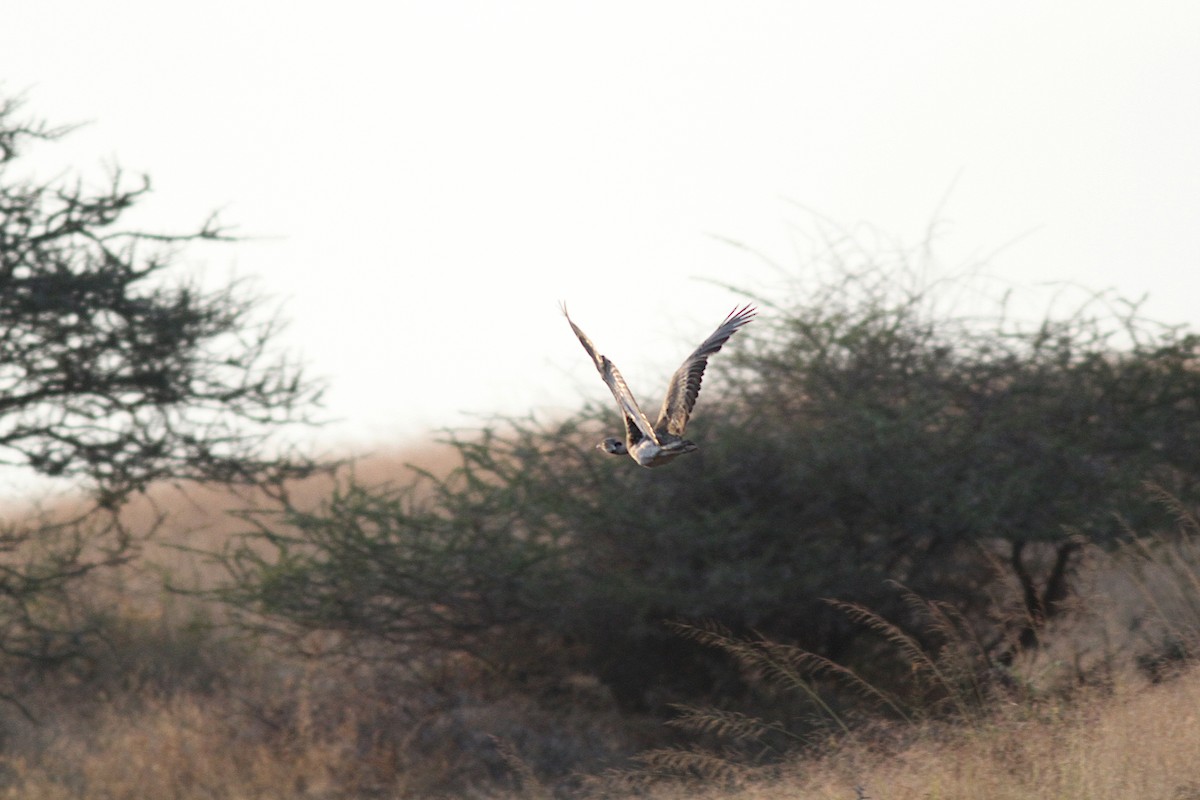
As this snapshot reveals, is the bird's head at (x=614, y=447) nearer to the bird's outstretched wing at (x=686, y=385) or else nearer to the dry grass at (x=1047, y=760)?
the bird's outstretched wing at (x=686, y=385)

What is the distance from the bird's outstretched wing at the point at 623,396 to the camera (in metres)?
4.44

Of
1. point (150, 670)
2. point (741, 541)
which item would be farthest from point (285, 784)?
point (150, 670)

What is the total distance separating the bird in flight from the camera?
14.5 feet

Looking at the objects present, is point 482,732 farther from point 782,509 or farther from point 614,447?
point 614,447

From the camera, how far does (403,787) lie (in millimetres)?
10664

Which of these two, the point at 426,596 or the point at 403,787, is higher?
the point at 426,596

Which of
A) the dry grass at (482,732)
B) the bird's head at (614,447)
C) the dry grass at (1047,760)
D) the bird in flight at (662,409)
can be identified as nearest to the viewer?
the bird in flight at (662,409)

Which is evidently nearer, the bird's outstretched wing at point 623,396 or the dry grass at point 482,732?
the bird's outstretched wing at point 623,396

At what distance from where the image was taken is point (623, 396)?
178 inches

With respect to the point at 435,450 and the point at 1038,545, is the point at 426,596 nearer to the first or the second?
the point at 1038,545

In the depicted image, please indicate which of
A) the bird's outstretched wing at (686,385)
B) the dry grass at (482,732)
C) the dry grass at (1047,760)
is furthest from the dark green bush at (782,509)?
the bird's outstretched wing at (686,385)

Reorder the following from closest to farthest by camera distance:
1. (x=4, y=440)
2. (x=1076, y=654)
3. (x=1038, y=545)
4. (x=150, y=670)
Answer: (x=1076, y=654), (x=4, y=440), (x=1038, y=545), (x=150, y=670)

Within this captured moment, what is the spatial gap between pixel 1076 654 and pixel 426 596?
4.82 metres

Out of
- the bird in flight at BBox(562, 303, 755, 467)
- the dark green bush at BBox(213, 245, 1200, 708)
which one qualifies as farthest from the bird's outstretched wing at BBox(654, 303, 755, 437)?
the dark green bush at BBox(213, 245, 1200, 708)
